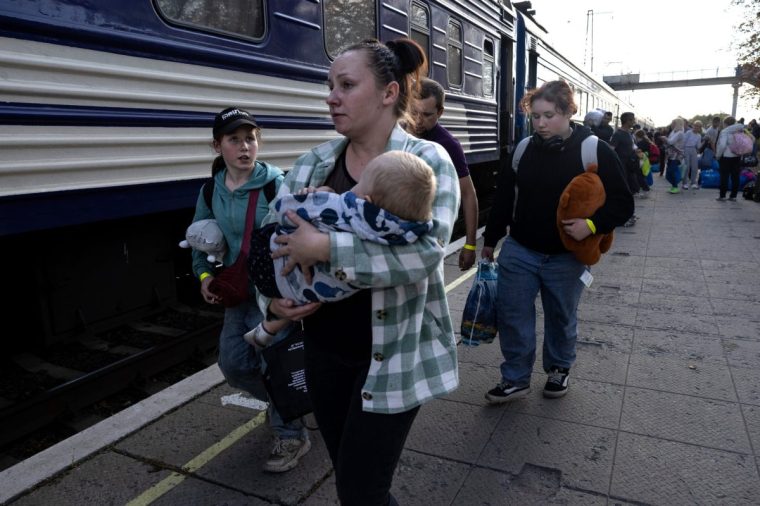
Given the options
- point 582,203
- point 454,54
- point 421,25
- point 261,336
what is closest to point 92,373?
point 261,336

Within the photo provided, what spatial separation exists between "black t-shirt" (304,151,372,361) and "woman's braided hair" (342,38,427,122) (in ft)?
0.92

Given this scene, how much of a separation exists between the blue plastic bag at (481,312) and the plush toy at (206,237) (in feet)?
4.50

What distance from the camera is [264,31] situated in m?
4.19

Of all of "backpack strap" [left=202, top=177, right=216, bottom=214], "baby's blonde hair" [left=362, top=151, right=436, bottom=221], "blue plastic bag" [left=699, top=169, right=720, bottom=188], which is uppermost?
"baby's blonde hair" [left=362, top=151, right=436, bottom=221]

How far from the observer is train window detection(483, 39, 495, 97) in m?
9.28

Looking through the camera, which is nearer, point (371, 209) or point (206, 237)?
point (371, 209)

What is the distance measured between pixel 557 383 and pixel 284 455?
1550 mm

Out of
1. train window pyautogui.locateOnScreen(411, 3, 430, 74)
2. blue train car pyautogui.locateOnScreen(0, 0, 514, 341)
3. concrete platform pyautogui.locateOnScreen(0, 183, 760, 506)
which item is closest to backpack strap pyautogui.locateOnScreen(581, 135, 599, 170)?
concrete platform pyautogui.locateOnScreen(0, 183, 760, 506)

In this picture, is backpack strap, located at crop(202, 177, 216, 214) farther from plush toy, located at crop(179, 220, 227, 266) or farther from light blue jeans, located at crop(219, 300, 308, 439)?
light blue jeans, located at crop(219, 300, 308, 439)

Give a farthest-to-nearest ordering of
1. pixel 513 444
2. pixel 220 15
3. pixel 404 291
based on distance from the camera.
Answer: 1. pixel 220 15
2. pixel 513 444
3. pixel 404 291

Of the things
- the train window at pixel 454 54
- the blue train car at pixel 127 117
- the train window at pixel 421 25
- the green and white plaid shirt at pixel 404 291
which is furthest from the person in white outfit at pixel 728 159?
the green and white plaid shirt at pixel 404 291

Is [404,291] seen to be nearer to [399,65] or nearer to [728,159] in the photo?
[399,65]

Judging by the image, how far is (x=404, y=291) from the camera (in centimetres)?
162

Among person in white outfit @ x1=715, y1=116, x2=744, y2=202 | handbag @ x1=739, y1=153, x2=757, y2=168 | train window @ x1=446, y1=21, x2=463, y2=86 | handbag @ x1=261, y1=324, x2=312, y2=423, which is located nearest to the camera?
handbag @ x1=261, y1=324, x2=312, y2=423
